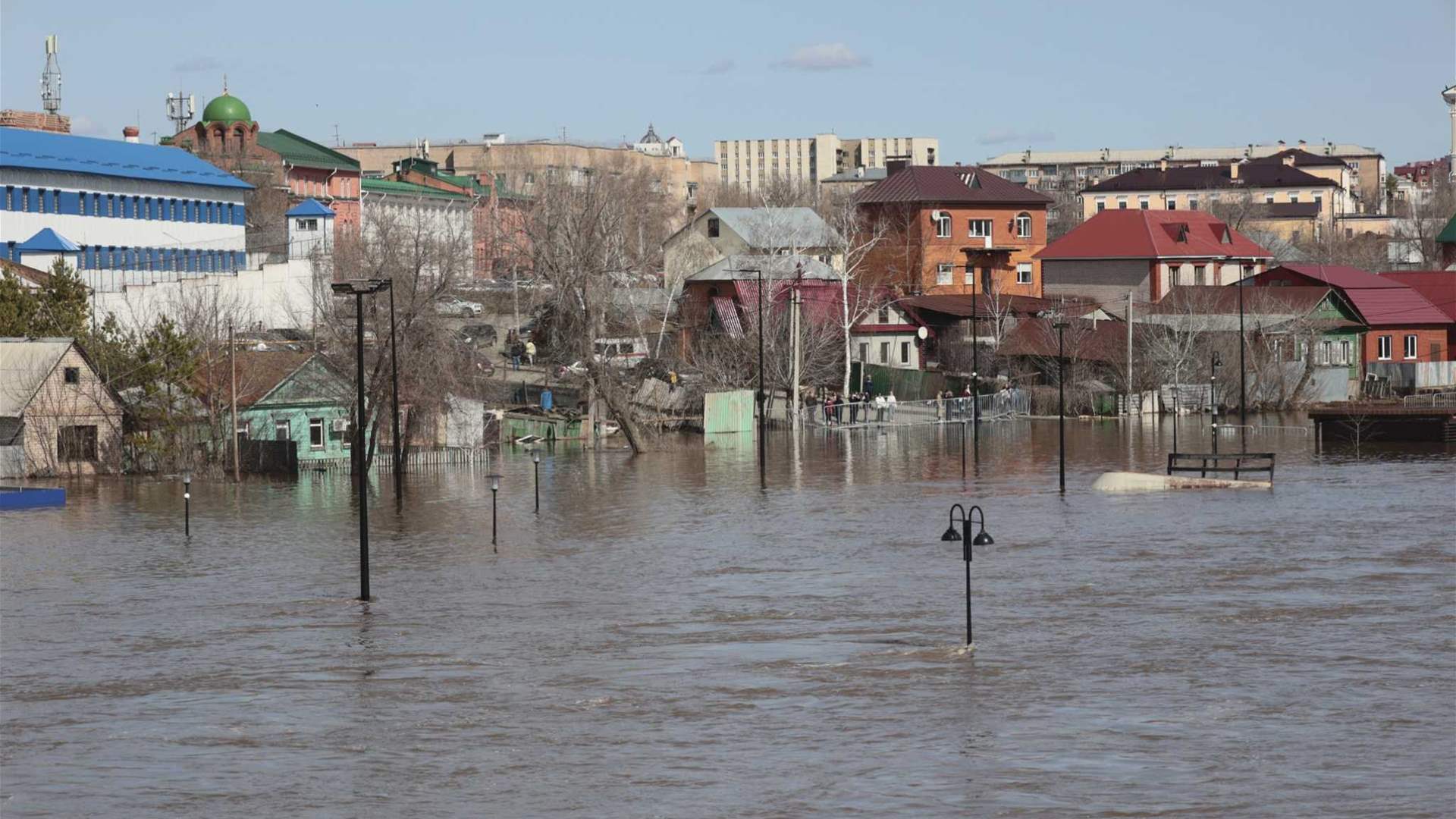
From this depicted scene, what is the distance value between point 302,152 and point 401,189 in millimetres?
8443

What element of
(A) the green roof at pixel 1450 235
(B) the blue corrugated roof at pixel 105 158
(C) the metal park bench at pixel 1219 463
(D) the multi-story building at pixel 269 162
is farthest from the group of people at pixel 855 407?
(A) the green roof at pixel 1450 235

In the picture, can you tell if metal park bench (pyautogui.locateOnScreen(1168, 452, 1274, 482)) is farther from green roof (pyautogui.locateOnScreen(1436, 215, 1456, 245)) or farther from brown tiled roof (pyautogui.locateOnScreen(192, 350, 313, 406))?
green roof (pyautogui.locateOnScreen(1436, 215, 1456, 245))

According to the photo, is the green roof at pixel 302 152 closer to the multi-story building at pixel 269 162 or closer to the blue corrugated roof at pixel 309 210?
the multi-story building at pixel 269 162

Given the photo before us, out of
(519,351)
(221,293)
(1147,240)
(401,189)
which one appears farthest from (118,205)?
(1147,240)

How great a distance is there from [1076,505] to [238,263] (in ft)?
217

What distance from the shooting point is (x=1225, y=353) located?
87.7 m

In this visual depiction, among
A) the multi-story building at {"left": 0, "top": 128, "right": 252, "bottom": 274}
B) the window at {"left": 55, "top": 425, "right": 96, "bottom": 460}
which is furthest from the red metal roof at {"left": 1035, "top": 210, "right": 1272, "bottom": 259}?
the window at {"left": 55, "top": 425, "right": 96, "bottom": 460}

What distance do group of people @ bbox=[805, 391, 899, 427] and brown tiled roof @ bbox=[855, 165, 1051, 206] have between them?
26370 millimetres

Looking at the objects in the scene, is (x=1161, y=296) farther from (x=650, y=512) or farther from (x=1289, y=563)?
(x=1289, y=563)

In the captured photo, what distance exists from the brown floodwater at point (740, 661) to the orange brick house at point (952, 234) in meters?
59.3

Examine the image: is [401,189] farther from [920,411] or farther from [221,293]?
[920,411]

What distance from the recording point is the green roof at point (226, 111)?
416 feet

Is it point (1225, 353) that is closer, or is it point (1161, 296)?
point (1225, 353)

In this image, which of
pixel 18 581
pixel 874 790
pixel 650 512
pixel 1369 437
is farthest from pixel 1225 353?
pixel 874 790
